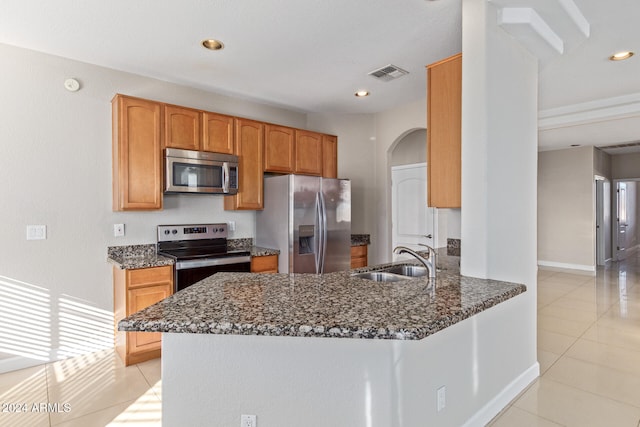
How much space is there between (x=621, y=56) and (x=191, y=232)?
172 inches

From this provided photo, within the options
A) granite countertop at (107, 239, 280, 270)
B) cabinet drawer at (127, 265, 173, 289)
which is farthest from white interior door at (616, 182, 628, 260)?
cabinet drawer at (127, 265, 173, 289)

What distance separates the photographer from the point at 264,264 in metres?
3.65

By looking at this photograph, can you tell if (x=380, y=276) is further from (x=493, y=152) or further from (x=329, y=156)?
(x=329, y=156)

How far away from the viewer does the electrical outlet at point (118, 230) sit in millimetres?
3279

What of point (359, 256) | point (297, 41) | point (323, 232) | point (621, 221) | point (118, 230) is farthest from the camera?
point (621, 221)

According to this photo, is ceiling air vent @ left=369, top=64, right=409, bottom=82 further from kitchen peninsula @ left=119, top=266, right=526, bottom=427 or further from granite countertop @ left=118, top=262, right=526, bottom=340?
kitchen peninsula @ left=119, top=266, right=526, bottom=427

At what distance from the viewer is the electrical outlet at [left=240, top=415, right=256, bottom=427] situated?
1391 millimetres

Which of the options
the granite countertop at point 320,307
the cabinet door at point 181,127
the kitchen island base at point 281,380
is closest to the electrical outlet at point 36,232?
the cabinet door at point 181,127

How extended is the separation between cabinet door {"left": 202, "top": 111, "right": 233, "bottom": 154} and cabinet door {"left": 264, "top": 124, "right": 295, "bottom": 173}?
1.42 ft

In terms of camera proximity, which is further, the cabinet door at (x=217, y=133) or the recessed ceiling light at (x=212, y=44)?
the cabinet door at (x=217, y=133)

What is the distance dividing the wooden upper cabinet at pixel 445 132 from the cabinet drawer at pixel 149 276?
2.28m

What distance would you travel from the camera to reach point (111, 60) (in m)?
3.09

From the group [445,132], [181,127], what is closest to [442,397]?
[445,132]

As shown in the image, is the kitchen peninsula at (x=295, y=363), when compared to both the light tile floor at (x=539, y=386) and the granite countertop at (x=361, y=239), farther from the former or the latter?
the granite countertop at (x=361, y=239)
